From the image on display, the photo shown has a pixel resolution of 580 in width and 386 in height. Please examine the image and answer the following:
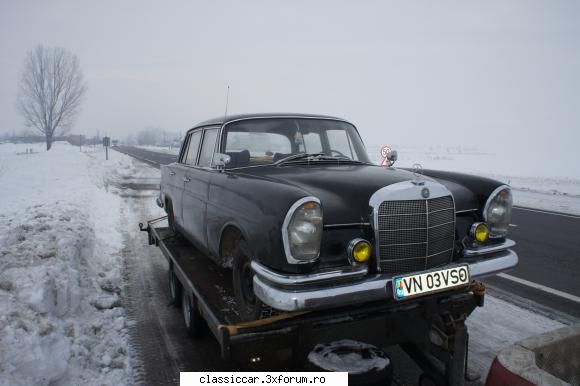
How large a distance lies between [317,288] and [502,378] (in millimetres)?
1079

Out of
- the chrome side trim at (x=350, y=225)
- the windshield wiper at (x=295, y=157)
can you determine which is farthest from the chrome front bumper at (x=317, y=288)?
the windshield wiper at (x=295, y=157)

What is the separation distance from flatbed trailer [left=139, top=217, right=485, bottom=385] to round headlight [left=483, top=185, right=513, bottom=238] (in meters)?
0.53

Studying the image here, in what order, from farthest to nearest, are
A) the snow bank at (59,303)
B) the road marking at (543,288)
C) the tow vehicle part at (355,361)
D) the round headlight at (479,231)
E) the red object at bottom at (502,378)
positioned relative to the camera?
the road marking at (543,288) < the round headlight at (479,231) < the snow bank at (59,303) < the tow vehicle part at (355,361) < the red object at bottom at (502,378)

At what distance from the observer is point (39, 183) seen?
12773 millimetres

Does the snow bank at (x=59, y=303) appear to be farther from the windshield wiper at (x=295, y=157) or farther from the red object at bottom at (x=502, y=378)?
the red object at bottom at (x=502, y=378)

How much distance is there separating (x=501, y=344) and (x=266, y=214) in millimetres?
2644

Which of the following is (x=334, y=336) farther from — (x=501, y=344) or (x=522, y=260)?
(x=522, y=260)

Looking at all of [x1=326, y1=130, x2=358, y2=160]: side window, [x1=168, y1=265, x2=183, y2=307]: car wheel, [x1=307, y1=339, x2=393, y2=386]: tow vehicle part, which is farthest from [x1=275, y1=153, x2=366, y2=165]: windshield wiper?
[x1=168, y1=265, x2=183, y2=307]: car wheel

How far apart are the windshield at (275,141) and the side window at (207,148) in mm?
336

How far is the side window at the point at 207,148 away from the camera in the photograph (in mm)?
4262

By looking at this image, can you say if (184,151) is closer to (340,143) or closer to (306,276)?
(340,143)

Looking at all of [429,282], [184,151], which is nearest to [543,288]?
[429,282]

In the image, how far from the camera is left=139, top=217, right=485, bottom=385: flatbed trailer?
7.84ft

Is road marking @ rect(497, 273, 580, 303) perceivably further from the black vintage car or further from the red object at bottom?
the red object at bottom
